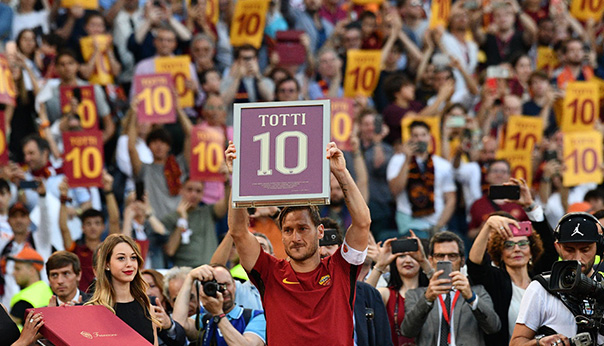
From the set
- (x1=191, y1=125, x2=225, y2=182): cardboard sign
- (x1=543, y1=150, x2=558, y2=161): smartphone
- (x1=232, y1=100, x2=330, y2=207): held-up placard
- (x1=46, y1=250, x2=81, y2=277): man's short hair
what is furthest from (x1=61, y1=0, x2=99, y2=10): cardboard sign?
(x1=232, y1=100, x2=330, y2=207): held-up placard

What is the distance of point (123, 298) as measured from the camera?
25.3ft

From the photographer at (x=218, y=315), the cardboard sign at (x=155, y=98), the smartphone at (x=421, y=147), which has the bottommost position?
the photographer at (x=218, y=315)

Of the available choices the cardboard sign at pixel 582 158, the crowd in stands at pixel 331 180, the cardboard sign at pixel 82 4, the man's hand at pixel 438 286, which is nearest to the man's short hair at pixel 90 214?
the crowd in stands at pixel 331 180

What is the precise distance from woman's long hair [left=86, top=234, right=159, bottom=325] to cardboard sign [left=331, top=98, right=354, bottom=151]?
5897 millimetres

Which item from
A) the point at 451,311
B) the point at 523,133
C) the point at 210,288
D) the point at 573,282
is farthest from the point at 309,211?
the point at 523,133

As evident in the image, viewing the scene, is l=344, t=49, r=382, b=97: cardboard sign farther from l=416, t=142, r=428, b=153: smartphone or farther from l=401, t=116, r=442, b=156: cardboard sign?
l=416, t=142, r=428, b=153: smartphone

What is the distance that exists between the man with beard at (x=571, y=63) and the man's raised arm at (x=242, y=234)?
9.81 m

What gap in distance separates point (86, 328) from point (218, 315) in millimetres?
1267

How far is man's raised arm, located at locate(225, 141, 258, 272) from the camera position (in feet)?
22.1

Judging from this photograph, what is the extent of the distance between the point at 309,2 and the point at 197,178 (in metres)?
5.03

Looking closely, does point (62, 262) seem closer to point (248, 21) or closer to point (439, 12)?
point (248, 21)

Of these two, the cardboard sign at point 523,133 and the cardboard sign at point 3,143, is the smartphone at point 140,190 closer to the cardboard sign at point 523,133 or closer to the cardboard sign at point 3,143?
the cardboard sign at point 3,143

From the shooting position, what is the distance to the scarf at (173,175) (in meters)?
13.0

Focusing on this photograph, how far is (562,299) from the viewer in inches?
275
